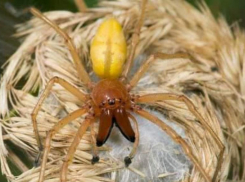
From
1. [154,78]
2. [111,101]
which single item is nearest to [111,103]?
[111,101]

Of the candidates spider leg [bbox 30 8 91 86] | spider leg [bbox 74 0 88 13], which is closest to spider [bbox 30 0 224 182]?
spider leg [bbox 30 8 91 86]

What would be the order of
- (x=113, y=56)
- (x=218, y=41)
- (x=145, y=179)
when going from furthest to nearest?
(x=218, y=41), (x=113, y=56), (x=145, y=179)

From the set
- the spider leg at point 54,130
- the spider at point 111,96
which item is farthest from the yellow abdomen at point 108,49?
the spider leg at point 54,130

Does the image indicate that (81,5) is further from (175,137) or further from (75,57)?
(175,137)

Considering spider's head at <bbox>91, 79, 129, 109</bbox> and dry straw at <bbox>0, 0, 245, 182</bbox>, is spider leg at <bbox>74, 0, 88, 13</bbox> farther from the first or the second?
spider's head at <bbox>91, 79, 129, 109</bbox>

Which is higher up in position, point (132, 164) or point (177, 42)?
point (177, 42)

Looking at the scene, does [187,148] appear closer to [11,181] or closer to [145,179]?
[145,179]

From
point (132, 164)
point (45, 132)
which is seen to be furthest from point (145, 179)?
point (45, 132)

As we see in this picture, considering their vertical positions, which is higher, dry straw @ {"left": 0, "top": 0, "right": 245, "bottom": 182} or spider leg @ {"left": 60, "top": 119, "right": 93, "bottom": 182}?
dry straw @ {"left": 0, "top": 0, "right": 245, "bottom": 182}
